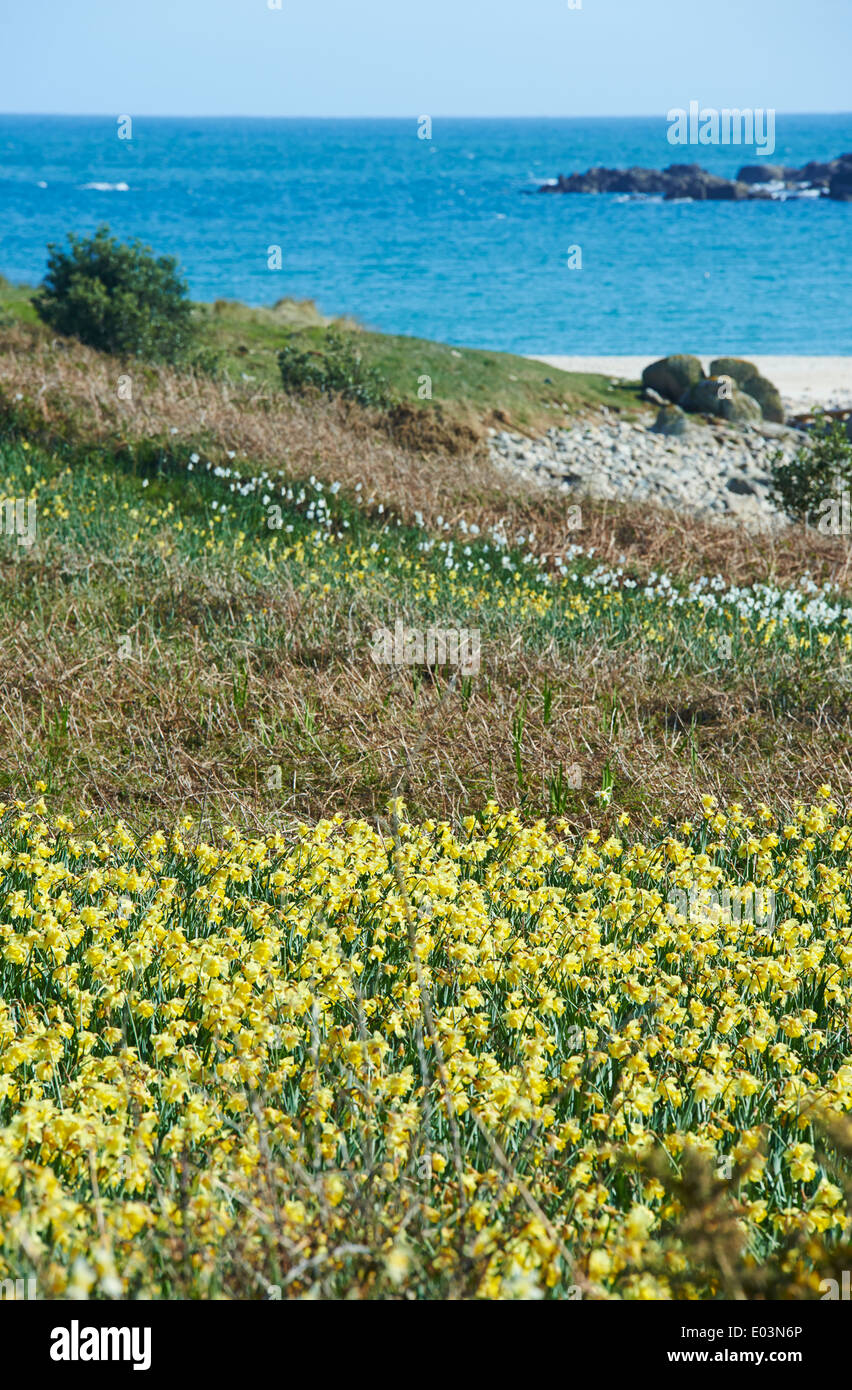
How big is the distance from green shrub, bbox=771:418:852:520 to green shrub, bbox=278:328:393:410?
6.48 meters

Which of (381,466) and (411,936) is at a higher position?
(381,466)

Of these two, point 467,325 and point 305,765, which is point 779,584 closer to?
point 305,765

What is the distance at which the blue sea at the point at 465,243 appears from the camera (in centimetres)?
4650

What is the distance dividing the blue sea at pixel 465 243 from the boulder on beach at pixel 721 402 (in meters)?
12.3

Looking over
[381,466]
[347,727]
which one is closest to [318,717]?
[347,727]

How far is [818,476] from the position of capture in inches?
505

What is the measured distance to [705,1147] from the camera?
8.83ft

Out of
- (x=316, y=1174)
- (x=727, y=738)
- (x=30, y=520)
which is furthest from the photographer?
(x=30, y=520)

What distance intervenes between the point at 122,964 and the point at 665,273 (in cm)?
6657

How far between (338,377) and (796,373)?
78.4ft

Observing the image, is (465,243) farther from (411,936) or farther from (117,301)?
(411,936)

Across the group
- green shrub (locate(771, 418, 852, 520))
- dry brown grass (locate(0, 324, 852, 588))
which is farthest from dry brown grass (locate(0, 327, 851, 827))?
green shrub (locate(771, 418, 852, 520))

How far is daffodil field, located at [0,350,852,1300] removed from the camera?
2.38m

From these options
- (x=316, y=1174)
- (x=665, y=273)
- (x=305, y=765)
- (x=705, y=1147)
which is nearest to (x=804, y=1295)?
(x=705, y=1147)
